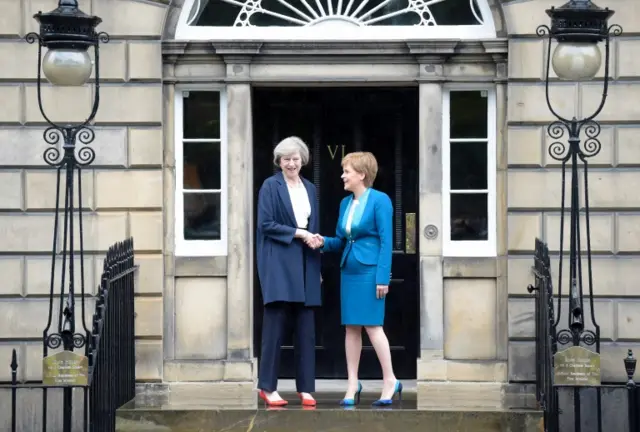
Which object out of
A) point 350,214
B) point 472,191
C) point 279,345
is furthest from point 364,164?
point 472,191

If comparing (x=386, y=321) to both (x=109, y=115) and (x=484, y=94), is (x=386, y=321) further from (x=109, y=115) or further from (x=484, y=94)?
(x=109, y=115)

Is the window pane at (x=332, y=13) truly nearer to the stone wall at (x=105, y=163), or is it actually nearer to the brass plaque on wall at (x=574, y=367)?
the stone wall at (x=105, y=163)

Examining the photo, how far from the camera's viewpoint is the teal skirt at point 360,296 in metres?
11.0

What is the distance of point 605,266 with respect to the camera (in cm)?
1208

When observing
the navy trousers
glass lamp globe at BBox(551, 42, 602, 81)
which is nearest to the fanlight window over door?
glass lamp globe at BBox(551, 42, 602, 81)

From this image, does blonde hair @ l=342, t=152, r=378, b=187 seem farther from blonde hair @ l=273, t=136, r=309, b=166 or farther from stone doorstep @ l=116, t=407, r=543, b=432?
stone doorstep @ l=116, t=407, r=543, b=432

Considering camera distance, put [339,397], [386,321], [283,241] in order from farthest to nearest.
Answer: [386,321], [339,397], [283,241]

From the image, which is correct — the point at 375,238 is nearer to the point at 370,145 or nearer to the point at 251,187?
the point at 251,187

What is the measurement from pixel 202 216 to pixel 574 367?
12.4 ft

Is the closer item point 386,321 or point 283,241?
point 283,241

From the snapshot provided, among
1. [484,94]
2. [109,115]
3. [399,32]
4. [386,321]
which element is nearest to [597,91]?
[484,94]

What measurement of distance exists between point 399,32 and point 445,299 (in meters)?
2.26

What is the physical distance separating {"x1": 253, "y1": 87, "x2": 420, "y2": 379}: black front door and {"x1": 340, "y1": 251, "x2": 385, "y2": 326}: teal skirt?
5.60 feet

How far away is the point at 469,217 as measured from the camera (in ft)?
40.8
